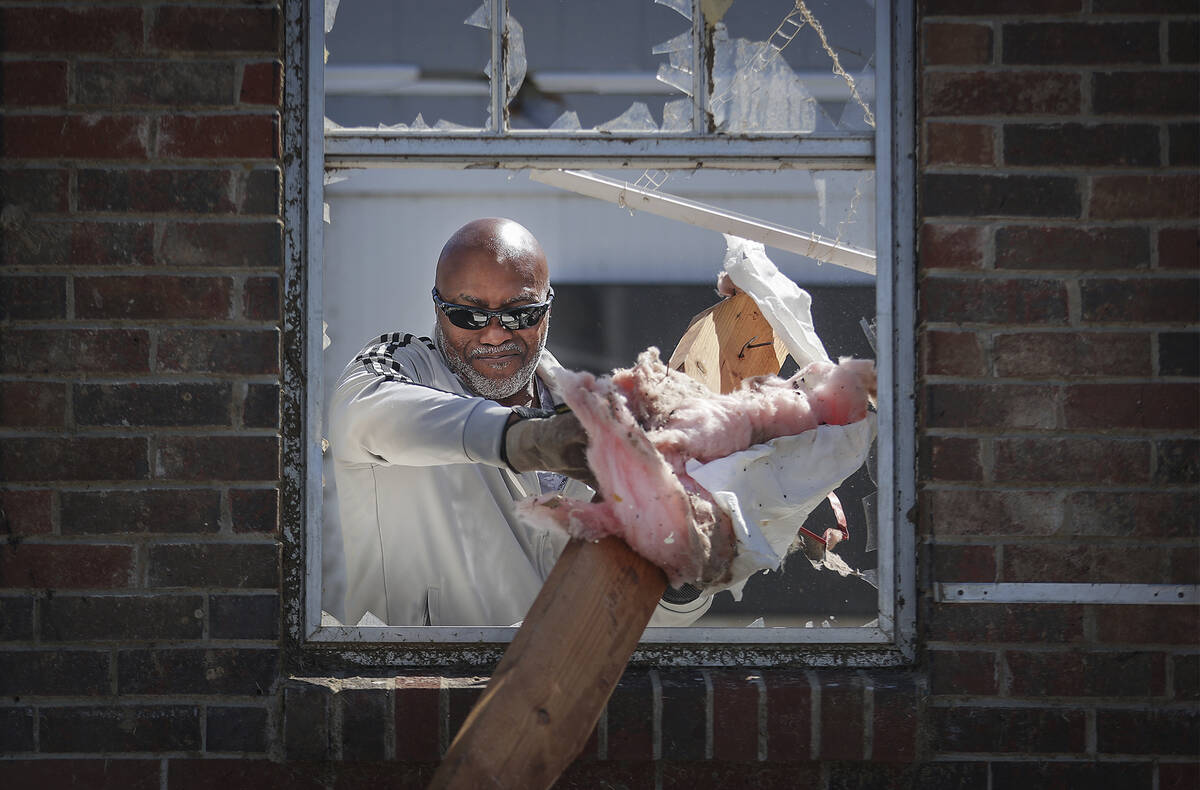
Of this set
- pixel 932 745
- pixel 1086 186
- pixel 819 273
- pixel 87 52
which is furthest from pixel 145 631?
pixel 819 273

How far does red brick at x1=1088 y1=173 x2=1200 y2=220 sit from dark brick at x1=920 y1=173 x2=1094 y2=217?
0.16 feet

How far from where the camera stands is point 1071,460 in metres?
2.17

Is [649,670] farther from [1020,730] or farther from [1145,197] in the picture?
[1145,197]

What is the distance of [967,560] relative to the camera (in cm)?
217

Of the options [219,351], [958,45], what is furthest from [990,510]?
[219,351]

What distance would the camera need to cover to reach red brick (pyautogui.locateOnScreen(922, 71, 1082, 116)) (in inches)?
86.5

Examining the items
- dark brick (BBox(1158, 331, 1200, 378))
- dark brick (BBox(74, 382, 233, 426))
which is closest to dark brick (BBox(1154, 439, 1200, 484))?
dark brick (BBox(1158, 331, 1200, 378))

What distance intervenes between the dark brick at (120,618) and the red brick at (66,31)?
1.15 meters

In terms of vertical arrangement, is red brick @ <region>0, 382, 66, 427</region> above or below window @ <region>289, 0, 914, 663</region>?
below

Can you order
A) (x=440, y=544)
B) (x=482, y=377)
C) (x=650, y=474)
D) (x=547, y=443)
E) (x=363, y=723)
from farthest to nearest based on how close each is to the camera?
(x=482, y=377), (x=440, y=544), (x=363, y=723), (x=547, y=443), (x=650, y=474)

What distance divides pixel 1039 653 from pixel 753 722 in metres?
0.61

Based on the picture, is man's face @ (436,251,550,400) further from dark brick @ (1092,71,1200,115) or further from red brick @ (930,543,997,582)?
dark brick @ (1092,71,1200,115)

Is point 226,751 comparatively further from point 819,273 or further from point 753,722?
point 819,273

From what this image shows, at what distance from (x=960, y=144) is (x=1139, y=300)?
49cm
